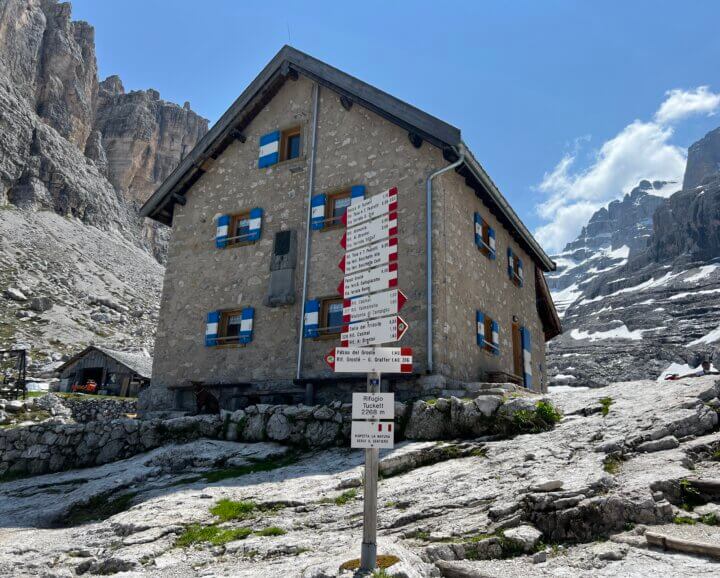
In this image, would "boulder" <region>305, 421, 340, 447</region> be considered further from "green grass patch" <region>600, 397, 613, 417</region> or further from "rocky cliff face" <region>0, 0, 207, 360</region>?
"rocky cliff face" <region>0, 0, 207, 360</region>

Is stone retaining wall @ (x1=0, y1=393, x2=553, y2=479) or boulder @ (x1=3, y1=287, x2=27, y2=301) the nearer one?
stone retaining wall @ (x1=0, y1=393, x2=553, y2=479)

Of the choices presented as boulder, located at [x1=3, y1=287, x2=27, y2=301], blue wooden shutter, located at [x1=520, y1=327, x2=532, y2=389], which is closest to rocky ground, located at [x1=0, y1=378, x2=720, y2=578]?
blue wooden shutter, located at [x1=520, y1=327, x2=532, y2=389]

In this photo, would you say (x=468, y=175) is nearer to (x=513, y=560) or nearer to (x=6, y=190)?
(x=513, y=560)

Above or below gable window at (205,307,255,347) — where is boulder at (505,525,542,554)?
below

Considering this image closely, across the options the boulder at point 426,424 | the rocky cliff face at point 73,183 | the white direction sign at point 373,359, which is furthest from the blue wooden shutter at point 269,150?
the rocky cliff face at point 73,183

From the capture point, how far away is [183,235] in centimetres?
1936

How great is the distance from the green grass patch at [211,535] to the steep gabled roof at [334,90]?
10.1 meters

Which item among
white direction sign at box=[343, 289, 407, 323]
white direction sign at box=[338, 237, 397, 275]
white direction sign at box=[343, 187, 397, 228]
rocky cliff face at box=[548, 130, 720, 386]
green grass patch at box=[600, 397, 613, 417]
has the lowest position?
green grass patch at box=[600, 397, 613, 417]

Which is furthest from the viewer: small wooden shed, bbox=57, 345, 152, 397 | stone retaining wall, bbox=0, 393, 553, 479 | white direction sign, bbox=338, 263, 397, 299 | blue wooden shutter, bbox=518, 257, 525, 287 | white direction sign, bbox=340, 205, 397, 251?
small wooden shed, bbox=57, 345, 152, 397

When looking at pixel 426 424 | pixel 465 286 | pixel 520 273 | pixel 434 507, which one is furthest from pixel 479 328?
pixel 434 507

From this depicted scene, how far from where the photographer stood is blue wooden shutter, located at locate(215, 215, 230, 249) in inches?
716

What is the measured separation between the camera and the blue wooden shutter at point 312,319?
15.6 meters

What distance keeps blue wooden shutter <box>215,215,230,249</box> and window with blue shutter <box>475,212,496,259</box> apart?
7.43 meters

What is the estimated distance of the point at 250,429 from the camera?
41.4 ft
